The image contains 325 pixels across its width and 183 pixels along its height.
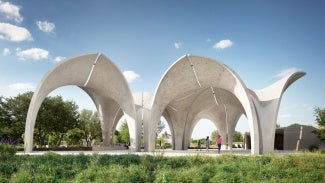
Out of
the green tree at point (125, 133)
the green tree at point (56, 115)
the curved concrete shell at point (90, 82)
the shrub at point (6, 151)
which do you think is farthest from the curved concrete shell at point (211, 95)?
the green tree at point (125, 133)

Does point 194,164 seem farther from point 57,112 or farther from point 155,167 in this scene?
point 57,112

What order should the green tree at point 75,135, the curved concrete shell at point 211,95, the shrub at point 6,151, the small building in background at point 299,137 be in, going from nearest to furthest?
1. the shrub at point 6,151
2. the curved concrete shell at point 211,95
3. the small building in background at point 299,137
4. the green tree at point 75,135

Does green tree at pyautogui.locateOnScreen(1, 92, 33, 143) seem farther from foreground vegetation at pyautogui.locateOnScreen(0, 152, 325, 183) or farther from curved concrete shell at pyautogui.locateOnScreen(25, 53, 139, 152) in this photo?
foreground vegetation at pyautogui.locateOnScreen(0, 152, 325, 183)

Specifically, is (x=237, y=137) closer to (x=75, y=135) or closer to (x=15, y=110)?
(x=75, y=135)

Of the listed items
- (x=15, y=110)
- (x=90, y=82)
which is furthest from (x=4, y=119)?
(x=90, y=82)

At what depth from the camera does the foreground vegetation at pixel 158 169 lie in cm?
1159

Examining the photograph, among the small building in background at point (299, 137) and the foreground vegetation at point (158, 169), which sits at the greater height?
the small building in background at point (299, 137)

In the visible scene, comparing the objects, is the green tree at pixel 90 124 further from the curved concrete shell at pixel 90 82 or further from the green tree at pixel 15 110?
the curved concrete shell at pixel 90 82

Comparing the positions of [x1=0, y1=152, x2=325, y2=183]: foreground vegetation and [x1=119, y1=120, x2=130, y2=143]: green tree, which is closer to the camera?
[x1=0, y1=152, x2=325, y2=183]: foreground vegetation

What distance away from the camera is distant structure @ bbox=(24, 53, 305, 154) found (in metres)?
22.5

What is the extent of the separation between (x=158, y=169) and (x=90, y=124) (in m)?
34.2

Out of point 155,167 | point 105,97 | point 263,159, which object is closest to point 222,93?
point 105,97

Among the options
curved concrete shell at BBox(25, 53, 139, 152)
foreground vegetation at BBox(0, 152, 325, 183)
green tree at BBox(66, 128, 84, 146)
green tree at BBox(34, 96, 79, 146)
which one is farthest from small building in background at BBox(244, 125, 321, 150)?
green tree at BBox(66, 128, 84, 146)

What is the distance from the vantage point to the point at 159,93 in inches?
1031
